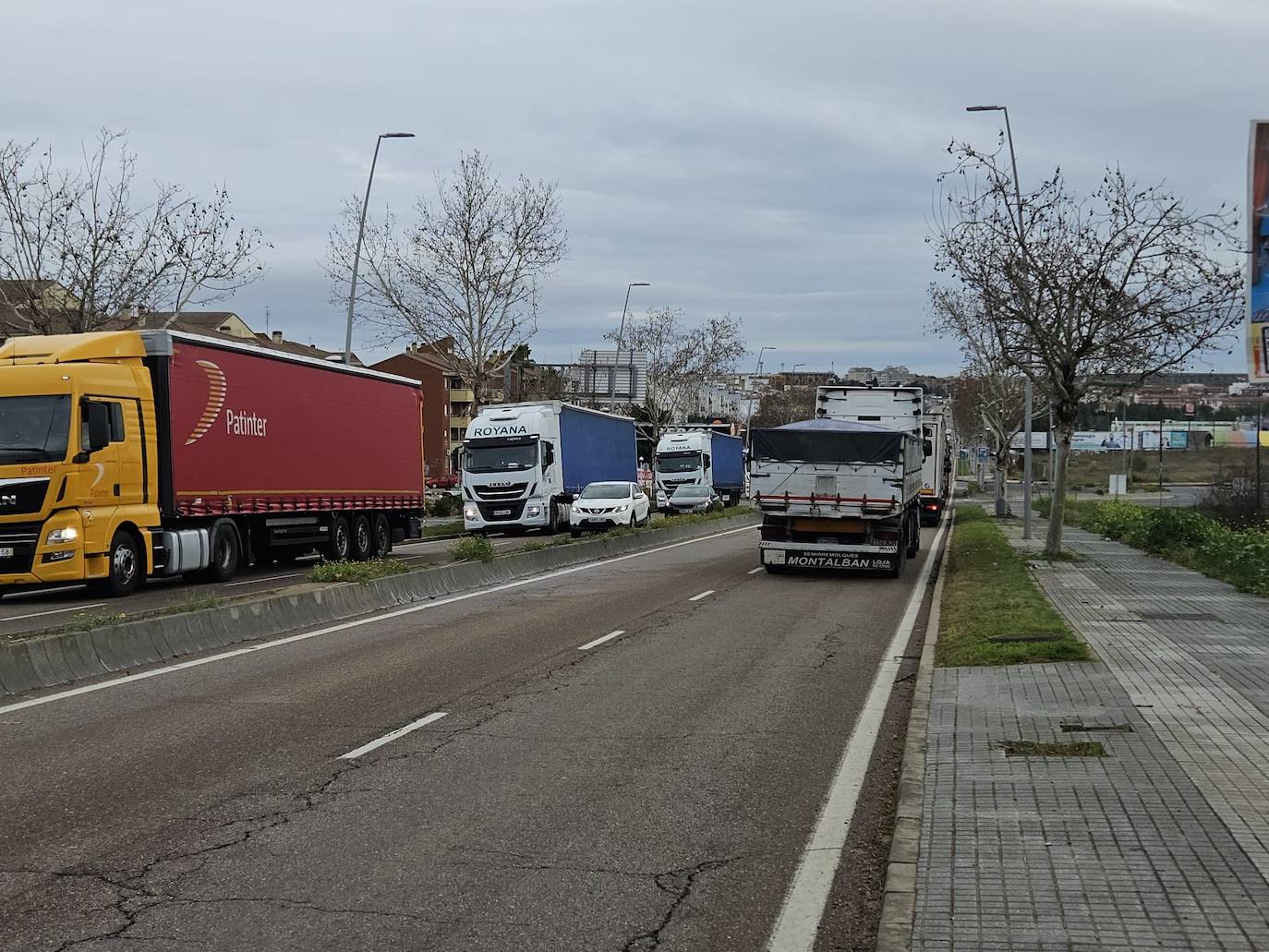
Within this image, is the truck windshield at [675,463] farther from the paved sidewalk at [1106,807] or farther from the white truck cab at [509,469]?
the paved sidewalk at [1106,807]

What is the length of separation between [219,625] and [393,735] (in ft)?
19.8

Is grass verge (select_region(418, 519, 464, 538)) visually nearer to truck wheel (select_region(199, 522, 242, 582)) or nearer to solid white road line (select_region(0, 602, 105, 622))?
truck wheel (select_region(199, 522, 242, 582))

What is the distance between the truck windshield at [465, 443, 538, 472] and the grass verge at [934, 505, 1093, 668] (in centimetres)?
1489

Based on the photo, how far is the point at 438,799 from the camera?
7832mm

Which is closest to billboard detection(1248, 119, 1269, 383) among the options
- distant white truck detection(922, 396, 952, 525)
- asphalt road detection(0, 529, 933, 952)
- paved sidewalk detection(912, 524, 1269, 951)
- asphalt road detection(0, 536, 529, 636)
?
paved sidewalk detection(912, 524, 1269, 951)

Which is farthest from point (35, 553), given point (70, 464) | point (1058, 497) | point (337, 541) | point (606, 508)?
point (606, 508)

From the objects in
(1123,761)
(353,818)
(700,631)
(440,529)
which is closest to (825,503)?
(700,631)

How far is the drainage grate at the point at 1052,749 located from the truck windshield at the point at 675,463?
52.4 m

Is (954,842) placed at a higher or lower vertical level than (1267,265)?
lower

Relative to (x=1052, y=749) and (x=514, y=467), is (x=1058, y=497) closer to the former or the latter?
(x=514, y=467)

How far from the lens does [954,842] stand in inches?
262

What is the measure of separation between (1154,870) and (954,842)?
37.9 inches

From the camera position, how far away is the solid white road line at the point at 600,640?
49.2 feet

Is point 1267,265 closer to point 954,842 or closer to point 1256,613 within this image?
point 1256,613
